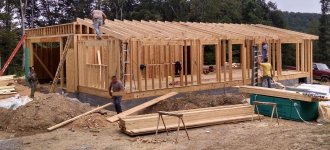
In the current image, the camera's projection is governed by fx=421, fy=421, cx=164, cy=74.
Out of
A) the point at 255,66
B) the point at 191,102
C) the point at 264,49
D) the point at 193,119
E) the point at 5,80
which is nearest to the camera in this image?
the point at 193,119

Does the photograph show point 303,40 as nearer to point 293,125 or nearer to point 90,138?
point 293,125

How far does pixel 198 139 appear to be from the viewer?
997 centimetres

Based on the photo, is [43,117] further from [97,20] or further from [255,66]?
[255,66]

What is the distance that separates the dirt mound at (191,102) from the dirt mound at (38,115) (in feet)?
8.12

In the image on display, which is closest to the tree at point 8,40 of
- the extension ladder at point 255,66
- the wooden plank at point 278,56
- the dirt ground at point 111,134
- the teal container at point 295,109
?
the wooden plank at point 278,56

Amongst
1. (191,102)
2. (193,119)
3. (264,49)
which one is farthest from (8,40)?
(193,119)

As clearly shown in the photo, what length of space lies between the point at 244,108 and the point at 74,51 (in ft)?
23.4

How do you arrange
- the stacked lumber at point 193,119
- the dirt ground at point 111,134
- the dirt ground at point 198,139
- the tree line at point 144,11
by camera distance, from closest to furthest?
1. the dirt ground at point 198,139
2. the dirt ground at point 111,134
3. the stacked lumber at point 193,119
4. the tree line at point 144,11

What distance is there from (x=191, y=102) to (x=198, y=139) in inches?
171

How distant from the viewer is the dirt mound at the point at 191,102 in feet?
44.8

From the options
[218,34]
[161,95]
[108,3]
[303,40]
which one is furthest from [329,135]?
[108,3]

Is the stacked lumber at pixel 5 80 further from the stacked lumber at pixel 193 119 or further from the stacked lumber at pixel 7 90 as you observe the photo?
the stacked lumber at pixel 193 119

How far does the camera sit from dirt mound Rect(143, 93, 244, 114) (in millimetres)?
13656

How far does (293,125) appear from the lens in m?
11.7
